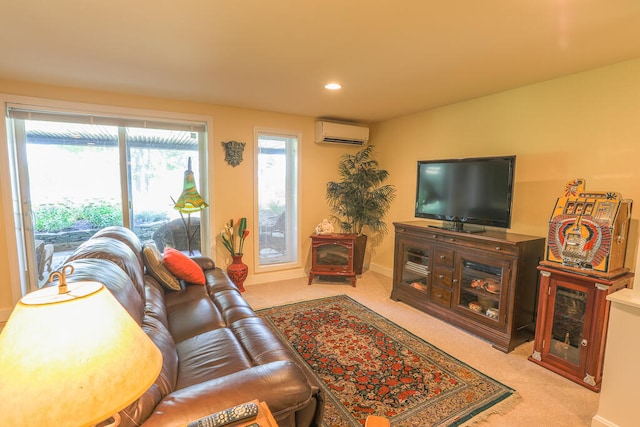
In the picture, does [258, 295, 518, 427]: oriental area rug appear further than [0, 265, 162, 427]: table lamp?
Yes

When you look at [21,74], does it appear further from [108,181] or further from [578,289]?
[578,289]

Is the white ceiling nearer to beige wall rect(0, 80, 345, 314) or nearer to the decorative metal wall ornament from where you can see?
beige wall rect(0, 80, 345, 314)

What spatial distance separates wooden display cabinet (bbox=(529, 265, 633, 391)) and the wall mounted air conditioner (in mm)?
2911

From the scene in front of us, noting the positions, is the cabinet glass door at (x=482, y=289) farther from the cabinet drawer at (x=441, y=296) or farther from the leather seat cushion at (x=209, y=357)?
the leather seat cushion at (x=209, y=357)

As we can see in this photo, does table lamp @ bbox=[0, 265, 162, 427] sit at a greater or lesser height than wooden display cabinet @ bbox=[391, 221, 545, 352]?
greater

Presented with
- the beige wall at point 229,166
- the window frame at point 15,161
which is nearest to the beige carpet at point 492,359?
the beige wall at point 229,166

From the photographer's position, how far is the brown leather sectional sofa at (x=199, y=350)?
1.08 metres

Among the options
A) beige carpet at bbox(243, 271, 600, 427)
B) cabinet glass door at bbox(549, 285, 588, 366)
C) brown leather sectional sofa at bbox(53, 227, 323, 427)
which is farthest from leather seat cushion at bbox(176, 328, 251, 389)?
cabinet glass door at bbox(549, 285, 588, 366)

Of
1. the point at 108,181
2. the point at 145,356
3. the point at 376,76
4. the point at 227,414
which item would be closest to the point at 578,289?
the point at 376,76

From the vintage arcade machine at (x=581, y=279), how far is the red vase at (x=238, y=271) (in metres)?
3.05

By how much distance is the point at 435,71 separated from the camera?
2.53 m

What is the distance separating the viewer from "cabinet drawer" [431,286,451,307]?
121 inches

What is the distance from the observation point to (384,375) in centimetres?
221

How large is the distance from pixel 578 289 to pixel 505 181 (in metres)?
1.02
